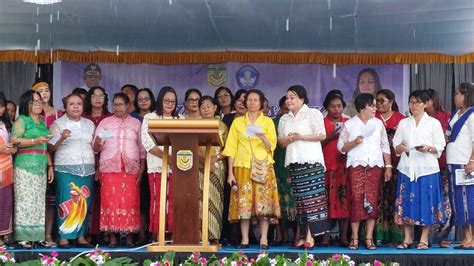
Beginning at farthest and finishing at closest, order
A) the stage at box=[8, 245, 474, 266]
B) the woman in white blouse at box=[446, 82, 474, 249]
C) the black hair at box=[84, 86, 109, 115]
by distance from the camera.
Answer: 1. the black hair at box=[84, 86, 109, 115]
2. the woman in white blouse at box=[446, 82, 474, 249]
3. the stage at box=[8, 245, 474, 266]

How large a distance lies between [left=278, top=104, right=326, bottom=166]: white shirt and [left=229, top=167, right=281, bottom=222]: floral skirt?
28 centimetres

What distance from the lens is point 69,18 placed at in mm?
9281

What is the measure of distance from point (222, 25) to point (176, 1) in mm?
983

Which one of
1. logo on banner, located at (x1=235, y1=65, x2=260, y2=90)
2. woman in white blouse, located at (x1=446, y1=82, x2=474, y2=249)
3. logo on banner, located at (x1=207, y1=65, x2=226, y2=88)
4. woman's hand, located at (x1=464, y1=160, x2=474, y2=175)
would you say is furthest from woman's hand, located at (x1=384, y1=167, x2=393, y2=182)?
logo on banner, located at (x1=207, y1=65, x2=226, y2=88)

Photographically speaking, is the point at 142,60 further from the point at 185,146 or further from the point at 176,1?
the point at 185,146

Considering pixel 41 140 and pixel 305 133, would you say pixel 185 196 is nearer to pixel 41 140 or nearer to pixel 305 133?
pixel 305 133

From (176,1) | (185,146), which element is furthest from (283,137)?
(176,1)

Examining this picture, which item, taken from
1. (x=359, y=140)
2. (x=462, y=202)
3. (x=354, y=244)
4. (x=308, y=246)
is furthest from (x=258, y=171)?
(x=462, y=202)

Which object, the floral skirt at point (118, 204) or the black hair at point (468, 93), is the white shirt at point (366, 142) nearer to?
the black hair at point (468, 93)

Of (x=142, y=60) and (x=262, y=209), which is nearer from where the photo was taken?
(x=262, y=209)

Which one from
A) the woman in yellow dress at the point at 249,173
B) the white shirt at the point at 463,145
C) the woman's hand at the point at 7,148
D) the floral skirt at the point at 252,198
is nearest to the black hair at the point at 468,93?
the white shirt at the point at 463,145

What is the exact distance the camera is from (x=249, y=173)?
789 centimetres

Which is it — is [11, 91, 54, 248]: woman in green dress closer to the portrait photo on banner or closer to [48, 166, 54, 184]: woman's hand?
[48, 166, 54, 184]: woman's hand

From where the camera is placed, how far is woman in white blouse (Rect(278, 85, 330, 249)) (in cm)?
782
